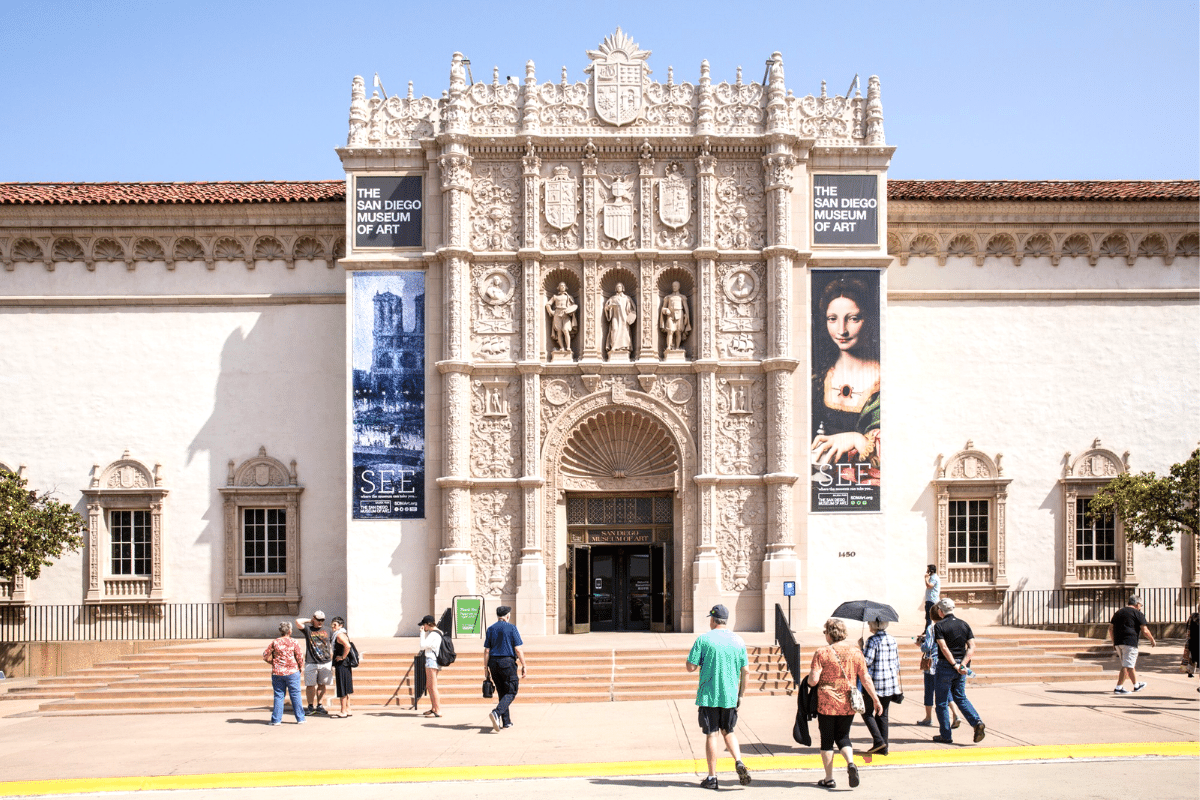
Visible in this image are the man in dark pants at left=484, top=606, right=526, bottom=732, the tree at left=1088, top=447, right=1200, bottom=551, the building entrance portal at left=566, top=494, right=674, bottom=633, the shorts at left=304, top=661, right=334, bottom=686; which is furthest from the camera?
the building entrance portal at left=566, top=494, right=674, bottom=633

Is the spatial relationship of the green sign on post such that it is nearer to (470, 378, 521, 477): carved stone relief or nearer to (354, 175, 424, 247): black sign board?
(470, 378, 521, 477): carved stone relief

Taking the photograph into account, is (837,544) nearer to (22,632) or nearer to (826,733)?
(826,733)

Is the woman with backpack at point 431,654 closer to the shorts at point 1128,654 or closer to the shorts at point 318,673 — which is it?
the shorts at point 318,673

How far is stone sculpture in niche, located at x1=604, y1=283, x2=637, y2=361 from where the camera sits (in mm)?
24078

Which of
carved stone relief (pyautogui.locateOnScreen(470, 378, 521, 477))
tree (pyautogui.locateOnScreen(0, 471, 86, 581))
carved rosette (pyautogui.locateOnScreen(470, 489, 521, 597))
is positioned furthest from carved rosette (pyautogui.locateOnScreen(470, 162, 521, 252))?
tree (pyautogui.locateOnScreen(0, 471, 86, 581))

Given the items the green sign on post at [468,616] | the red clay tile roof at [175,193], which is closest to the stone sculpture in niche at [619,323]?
the green sign on post at [468,616]

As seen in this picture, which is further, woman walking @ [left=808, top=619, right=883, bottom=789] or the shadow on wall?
the shadow on wall

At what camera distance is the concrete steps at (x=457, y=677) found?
18469 millimetres

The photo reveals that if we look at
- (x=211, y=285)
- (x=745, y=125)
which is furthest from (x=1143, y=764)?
(x=211, y=285)

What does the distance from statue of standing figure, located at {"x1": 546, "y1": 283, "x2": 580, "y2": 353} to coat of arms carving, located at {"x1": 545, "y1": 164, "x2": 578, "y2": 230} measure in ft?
4.97

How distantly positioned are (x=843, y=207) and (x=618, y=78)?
5.94m

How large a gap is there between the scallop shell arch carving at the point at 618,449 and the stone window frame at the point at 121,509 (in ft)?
32.1

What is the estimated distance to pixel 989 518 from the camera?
25.7 m

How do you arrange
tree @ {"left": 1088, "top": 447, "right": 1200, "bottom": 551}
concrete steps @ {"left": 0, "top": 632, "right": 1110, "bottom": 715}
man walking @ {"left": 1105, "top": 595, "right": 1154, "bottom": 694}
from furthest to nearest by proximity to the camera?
tree @ {"left": 1088, "top": 447, "right": 1200, "bottom": 551} < concrete steps @ {"left": 0, "top": 632, "right": 1110, "bottom": 715} < man walking @ {"left": 1105, "top": 595, "right": 1154, "bottom": 694}
